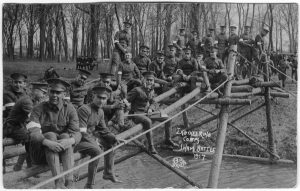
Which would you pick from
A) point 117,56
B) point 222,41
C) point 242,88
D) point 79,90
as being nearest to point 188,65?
point 222,41

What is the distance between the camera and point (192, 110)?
11.1 m

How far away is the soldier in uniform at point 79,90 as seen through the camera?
6.70m

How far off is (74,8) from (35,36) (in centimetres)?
80

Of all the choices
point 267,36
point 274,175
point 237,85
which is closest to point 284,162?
point 274,175

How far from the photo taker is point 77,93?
6.74 metres

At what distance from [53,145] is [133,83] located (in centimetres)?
311

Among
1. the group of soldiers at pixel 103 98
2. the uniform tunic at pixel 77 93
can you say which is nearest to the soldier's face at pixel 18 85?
the group of soldiers at pixel 103 98

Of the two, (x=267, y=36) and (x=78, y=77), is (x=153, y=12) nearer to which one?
(x=78, y=77)

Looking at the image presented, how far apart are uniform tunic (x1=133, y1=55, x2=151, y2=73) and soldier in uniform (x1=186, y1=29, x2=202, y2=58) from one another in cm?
82

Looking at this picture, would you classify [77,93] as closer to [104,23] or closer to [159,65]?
[104,23]

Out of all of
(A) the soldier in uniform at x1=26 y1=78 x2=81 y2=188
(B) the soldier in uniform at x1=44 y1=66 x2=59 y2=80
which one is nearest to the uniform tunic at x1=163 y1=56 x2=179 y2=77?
(B) the soldier in uniform at x1=44 y1=66 x2=59 y2=80

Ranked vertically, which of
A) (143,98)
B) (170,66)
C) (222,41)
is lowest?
(143,98)

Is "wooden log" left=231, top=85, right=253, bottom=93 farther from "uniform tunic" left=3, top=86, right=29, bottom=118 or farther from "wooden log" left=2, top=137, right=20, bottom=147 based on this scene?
"wooden log" left=2, top=137, right=20, bottom=147

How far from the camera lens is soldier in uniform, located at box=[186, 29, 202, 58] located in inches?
310
